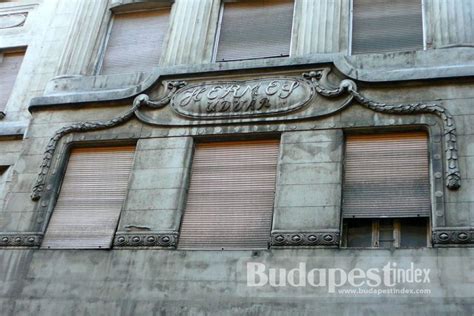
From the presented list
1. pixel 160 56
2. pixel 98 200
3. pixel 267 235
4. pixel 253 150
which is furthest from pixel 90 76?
pixel 267 235

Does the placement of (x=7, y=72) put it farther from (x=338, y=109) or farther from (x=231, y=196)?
(x=338, y=109)

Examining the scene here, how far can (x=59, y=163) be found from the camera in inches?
506

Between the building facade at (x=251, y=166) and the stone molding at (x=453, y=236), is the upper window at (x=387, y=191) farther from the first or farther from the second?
the stone molding at (x=453, y=236)

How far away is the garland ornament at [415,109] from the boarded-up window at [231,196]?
1.58 m

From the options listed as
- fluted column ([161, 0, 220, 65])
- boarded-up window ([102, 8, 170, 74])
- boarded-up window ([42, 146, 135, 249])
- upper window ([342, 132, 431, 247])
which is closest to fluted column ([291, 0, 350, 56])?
fluted column ([161, 0, 220, 65])

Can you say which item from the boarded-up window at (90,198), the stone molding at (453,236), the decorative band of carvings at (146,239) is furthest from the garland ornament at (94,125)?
the stone molding at (453,236)

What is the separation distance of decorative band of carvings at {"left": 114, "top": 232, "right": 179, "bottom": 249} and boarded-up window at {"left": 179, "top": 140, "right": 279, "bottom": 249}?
0.22m

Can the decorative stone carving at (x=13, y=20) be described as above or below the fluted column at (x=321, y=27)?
above

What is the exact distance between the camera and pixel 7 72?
1612 centimetres

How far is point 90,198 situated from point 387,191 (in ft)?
20.4

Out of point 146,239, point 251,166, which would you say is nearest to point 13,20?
point 146,239

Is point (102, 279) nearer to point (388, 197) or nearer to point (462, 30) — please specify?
point (388, 197)

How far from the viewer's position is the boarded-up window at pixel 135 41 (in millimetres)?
14336

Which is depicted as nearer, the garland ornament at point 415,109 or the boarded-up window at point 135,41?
the garland ornament at point 415,109
